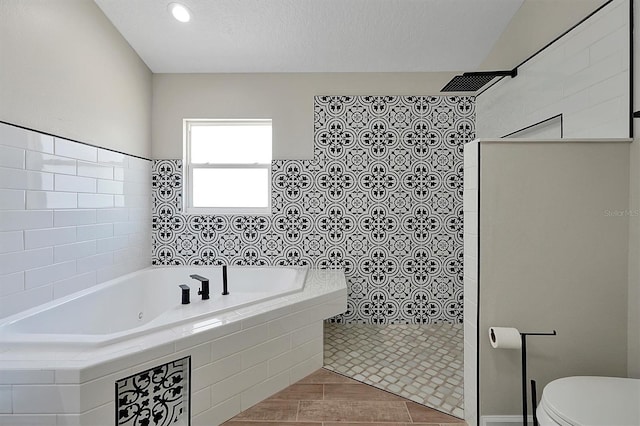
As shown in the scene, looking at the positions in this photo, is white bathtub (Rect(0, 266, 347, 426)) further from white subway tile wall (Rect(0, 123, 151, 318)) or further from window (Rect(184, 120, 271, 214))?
window (Rect(184, 120, 271, 214))

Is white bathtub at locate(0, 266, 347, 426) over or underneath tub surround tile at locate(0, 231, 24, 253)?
underneath

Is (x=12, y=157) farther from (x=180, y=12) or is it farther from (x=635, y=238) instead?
(x=635, y=238)

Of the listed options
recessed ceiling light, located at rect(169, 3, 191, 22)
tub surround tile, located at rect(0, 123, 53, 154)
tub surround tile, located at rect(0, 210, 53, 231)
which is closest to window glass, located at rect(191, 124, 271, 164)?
recessed ceiling light, located at rect(169, 3, 191, 22)

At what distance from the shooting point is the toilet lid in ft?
3.38

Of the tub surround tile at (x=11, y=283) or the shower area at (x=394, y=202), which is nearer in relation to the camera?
the tub surround tile at (x=11, y=283)

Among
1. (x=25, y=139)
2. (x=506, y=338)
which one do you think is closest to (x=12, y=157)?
(x=25, y=139)

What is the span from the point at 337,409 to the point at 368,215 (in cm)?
165

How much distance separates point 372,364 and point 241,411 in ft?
3.00

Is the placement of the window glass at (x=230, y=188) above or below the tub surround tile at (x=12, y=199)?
above

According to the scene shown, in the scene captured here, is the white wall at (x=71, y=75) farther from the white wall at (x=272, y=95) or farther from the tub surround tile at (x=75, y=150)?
the white wall at (x=272, y=95)

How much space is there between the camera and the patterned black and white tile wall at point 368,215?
2.96 metres

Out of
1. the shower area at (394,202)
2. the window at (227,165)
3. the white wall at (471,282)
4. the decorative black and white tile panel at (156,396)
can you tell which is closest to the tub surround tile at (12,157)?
the decorative black and white tile panel at (156,396)

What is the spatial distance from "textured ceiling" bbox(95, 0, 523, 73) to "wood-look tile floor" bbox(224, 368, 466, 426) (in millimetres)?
2490

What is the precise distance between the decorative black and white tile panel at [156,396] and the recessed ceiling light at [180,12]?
2.27 metres
